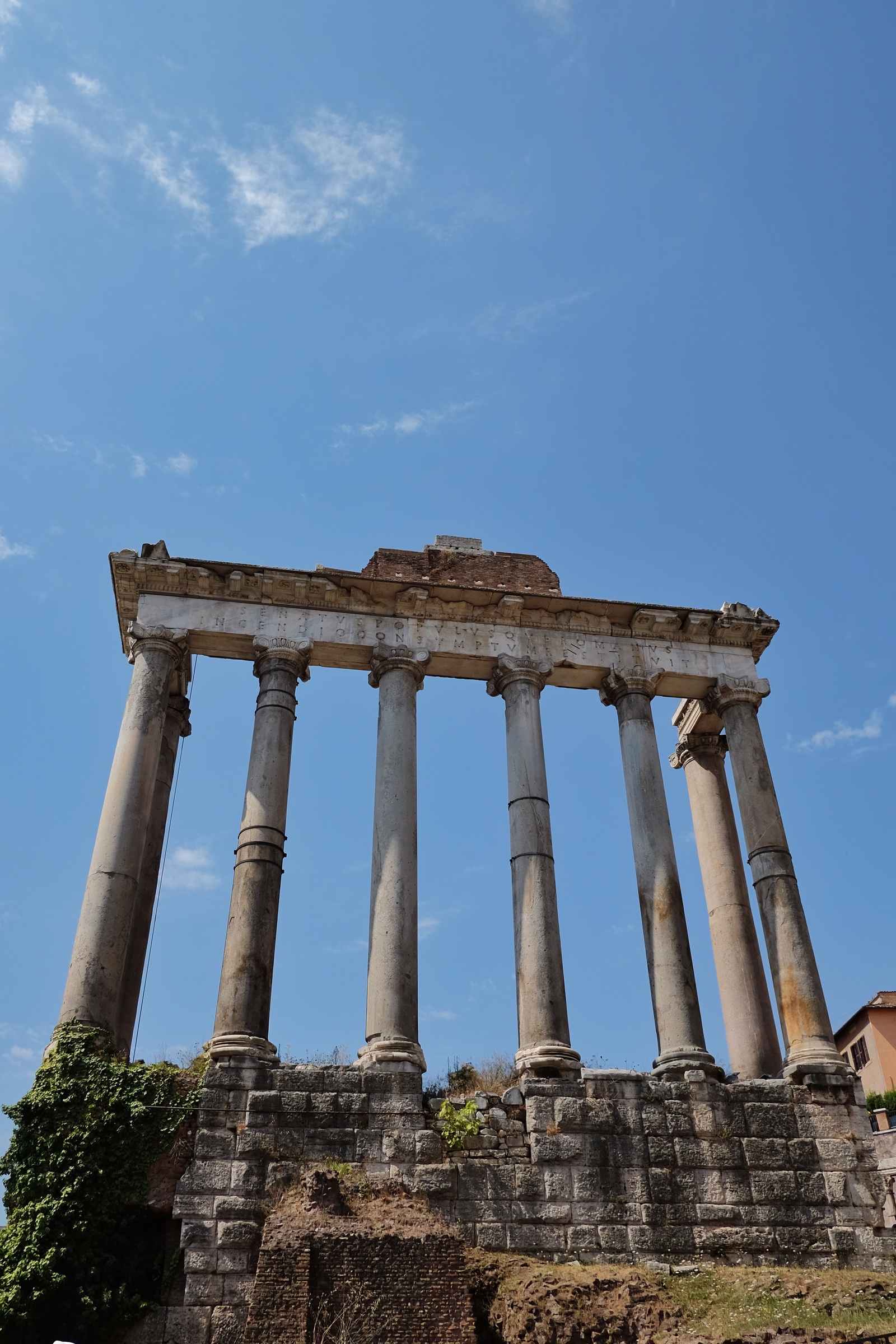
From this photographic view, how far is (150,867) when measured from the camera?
1781cm

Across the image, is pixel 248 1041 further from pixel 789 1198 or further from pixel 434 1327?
pixel 789 1198

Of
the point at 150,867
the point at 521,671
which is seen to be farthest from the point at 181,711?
the point at 521,671

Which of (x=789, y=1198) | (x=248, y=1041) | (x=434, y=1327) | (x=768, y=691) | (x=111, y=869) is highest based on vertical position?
→ (x=768, y=691)

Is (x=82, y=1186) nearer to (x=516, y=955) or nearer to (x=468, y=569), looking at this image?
(x=516, y=955)

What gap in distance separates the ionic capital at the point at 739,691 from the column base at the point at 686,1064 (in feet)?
20.8

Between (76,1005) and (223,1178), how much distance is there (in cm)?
303

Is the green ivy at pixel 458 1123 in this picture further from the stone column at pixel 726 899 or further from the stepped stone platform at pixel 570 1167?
the stone column at pixel 726 899

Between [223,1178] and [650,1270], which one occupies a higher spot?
[223,1178]

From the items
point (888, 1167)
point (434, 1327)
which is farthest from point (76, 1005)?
point (888, 1167)

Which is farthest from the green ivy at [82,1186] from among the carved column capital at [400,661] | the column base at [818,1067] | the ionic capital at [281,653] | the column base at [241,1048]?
the column base at [818,1067]

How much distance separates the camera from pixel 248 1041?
14531mm

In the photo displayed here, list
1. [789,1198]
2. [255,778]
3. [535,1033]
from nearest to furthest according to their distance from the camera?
[789,1198] → [535,1033] → [255,778]

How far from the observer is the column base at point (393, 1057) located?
14570 mm

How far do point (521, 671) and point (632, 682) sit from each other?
2036 millimetres
